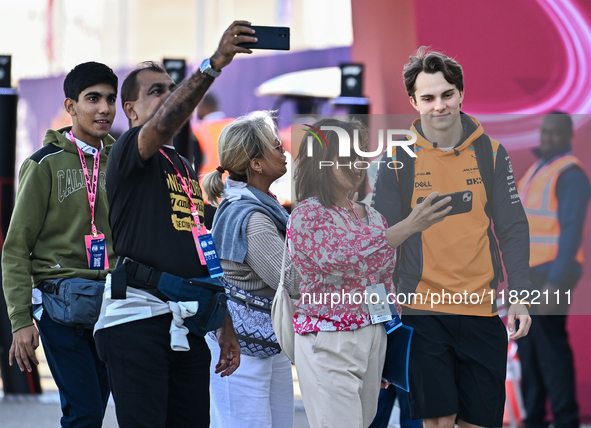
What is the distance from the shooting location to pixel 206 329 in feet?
8.35

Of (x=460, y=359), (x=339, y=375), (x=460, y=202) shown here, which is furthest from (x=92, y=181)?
(x=460, y=359)

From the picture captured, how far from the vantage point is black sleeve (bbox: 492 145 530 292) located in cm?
279

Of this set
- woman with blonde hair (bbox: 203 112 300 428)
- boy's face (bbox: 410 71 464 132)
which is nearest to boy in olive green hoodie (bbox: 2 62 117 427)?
woman with blonde hair (bbox: 203 112 300 428)

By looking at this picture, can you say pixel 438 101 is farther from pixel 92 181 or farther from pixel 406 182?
pixel 92 181

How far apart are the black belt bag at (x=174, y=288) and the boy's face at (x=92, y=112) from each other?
102 cm

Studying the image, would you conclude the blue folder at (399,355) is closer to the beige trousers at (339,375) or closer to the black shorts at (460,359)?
the beige trousers at (339,375)

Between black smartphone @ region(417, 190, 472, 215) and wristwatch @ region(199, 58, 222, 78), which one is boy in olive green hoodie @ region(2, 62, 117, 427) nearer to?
wristwatch @ region(199, 58, 222, 78)

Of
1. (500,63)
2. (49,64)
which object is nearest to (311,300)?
(500,63)

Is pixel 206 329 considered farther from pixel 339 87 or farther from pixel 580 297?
pixel 339 87

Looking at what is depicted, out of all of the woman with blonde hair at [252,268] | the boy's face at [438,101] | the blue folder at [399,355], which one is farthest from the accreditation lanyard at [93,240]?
the boy's face at [438,101]

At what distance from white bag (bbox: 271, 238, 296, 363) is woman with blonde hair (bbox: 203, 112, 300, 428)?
8.5 inches

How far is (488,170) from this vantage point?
2.80m

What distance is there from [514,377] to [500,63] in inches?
78.9

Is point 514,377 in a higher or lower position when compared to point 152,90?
lower
